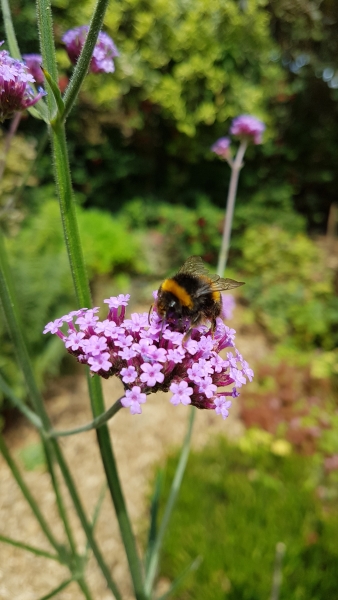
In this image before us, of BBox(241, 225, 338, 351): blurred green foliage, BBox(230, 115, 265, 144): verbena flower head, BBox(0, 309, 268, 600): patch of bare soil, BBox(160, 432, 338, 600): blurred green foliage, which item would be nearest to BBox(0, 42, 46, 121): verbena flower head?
BBox(230, 115, 265, 144): verbena flower head

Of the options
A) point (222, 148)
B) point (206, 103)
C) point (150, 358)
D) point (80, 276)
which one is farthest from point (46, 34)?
point (206, 103)

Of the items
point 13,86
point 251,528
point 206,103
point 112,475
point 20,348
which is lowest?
point 251,528

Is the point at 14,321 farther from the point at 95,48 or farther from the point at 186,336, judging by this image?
the point at 95,48

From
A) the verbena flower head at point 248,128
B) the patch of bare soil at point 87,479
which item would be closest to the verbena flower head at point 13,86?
the verbena flower head at point 248,128

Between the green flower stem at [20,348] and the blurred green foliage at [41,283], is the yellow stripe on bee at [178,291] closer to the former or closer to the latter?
the green flower stem at [20,348]

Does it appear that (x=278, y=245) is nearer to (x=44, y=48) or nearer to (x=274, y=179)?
(x=274, y=179)
